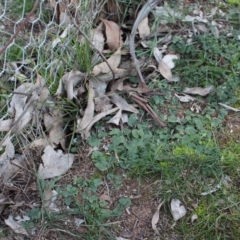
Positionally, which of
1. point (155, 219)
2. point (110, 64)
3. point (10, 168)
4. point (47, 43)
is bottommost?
point (155, 219)

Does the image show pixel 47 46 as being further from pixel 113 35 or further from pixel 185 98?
pixel 185 98

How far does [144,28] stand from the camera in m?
2.50

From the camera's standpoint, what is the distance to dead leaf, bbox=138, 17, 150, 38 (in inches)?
97.6

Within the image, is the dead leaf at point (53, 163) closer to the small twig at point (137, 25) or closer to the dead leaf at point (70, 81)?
the dead leaf at point (70, 81)

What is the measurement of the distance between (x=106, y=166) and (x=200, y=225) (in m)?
0.43

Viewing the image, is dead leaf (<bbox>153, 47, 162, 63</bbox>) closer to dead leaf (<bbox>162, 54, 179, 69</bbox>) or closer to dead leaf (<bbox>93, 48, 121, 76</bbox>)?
dead leaf (<bbox>162, 54, 179, 69</bbox>)

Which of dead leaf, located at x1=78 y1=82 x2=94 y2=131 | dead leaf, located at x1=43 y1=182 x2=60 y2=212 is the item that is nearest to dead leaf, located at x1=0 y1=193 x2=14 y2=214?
dead leaf, located at x1=43 y1=182 x2=60 y2=212

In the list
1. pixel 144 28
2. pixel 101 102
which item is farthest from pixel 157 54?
pixel 101 102

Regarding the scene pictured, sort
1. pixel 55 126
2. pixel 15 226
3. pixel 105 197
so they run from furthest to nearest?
pixel 55 126 → pixel 105 197 → pixel 15 226

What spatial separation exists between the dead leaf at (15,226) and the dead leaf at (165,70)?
3.06 ft

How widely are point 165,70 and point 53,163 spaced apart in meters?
0.69

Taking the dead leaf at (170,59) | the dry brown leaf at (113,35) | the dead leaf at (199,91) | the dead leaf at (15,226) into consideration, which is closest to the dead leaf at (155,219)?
the dead leaf at (15,226)

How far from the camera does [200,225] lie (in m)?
1.89

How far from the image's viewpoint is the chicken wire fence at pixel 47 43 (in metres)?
2.15
